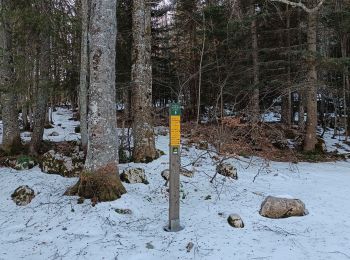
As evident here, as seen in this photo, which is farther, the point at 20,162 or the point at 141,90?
the point at 141,90

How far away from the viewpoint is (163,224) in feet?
17.7

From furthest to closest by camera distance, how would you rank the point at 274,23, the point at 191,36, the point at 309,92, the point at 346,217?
the point at 191,36
the point at 274,23
the point at 309,92
the point at 346,217

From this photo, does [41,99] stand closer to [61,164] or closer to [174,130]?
[61,164]

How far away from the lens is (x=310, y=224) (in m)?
5.50

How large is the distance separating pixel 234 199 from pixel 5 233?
395 centimetres

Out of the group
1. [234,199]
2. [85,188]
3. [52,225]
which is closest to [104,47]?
[85,188]

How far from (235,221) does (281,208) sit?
0.94 m

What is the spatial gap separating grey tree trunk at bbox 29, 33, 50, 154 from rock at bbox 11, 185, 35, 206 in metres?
2.68

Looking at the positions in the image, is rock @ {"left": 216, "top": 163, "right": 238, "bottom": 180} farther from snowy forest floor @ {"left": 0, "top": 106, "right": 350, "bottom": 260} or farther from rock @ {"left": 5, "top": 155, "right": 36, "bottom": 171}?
rock @ {"left": 5, "top": 155, "right": 36, "bottom": 171}

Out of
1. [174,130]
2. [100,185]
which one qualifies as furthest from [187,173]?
[174,130]

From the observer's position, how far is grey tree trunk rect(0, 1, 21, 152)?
29.4 ft

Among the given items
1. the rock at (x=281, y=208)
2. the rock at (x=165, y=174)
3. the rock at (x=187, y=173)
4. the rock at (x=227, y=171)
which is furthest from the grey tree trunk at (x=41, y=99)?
the rock at (x=281, y=208)

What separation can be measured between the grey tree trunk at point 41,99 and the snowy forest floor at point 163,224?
1691mm

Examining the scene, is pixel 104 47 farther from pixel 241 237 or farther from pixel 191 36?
pixel 191 36
